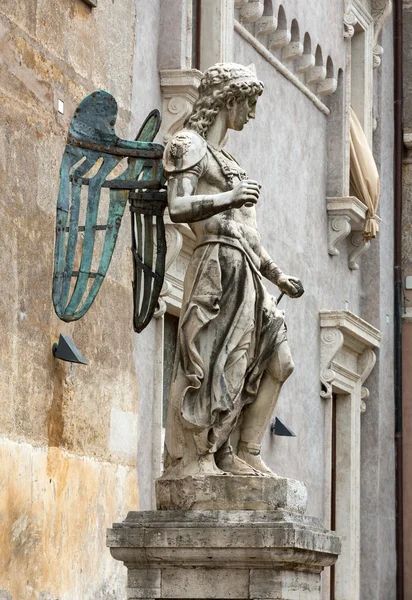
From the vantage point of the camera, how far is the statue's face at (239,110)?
1002 cm

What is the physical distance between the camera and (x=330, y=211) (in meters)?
18.7

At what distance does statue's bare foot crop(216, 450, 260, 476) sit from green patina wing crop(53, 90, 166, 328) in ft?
4.36

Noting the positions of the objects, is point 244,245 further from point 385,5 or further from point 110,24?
point 385,5

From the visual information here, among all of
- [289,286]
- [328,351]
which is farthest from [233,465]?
[328,351]

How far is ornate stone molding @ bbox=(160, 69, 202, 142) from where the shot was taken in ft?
46.4

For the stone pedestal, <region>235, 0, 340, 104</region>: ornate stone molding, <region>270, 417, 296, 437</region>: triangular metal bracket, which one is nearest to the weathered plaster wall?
the stone pedestal

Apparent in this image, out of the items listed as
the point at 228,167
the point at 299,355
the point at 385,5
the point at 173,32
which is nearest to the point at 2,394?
the point at 228,167

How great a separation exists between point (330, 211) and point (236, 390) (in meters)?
9.23

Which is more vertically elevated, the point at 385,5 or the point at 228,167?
the point at 385,5

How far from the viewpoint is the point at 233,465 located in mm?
9750

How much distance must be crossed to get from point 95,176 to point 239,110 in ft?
3.55

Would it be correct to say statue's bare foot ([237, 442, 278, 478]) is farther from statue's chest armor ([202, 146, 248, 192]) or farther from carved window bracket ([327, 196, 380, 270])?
carved window bracket ([327, 196, 380, 270])

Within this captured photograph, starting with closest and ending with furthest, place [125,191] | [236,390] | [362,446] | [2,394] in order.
A: [236,390] → [125,191] → [2,394] → [362,446]

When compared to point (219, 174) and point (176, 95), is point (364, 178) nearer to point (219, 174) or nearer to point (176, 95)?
point (176, 95)
